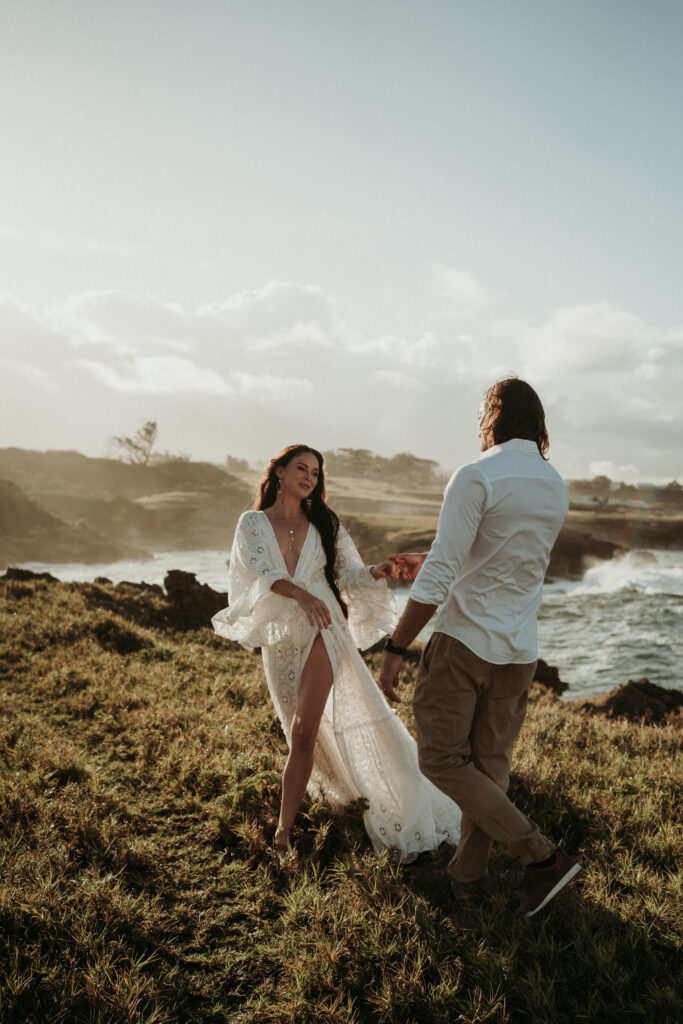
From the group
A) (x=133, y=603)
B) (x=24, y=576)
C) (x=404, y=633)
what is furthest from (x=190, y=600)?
(x=404, y=633)

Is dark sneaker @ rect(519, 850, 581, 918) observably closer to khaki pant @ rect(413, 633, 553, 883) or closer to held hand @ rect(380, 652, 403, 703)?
khaki pant @ rect(413, 633, 553, 883)

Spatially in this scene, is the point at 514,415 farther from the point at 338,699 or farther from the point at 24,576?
the point at 24,576

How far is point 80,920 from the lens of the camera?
2.64m

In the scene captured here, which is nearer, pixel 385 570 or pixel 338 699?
pixel 338 699

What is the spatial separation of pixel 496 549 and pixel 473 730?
92cm

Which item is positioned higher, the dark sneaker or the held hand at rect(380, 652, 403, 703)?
the held hand at rect(380, 652, 403, 703)

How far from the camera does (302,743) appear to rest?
3463 millimetres

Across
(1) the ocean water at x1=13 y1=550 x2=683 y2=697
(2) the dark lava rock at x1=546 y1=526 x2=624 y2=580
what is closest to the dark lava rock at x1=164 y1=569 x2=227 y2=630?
(1) the ocean water at x1=13 y1=550 x2=683 y2=697

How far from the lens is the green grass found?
2.30m

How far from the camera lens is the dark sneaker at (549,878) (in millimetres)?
2574

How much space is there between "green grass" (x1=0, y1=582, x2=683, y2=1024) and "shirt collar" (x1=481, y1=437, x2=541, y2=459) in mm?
2118

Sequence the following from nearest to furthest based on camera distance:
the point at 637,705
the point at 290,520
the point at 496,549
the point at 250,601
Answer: the point at 496,549, the point at 250,601, the point at 290,520, the point at 637,705

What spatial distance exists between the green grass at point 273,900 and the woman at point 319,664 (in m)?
0.22

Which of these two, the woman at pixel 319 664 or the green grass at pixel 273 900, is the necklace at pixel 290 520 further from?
the green grass at pixel 273 900
